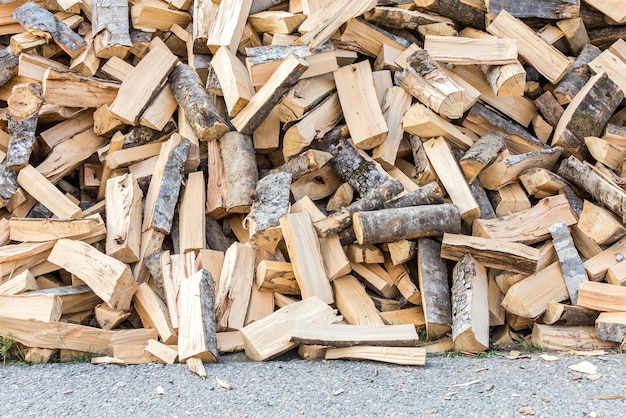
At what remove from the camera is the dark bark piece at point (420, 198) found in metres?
3.72

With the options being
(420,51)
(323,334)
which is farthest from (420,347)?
(420,51)

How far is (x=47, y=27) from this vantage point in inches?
173

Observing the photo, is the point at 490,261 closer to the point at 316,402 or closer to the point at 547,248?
the point at 547,248

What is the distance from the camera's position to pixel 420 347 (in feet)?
11.1

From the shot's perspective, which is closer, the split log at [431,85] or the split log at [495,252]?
the split log at [495,252]

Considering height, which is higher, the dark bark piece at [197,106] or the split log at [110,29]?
the split log at [110,29]

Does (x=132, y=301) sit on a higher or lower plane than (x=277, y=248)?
lower

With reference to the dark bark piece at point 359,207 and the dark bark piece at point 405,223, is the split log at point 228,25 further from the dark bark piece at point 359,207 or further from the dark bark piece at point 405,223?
the dark bark piece at point 405,223

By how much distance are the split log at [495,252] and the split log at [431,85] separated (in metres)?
0.74

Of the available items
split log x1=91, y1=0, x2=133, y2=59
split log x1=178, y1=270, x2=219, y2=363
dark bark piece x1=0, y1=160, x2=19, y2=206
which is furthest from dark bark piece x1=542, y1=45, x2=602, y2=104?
dark bark piece x1=0, y1=160, x2=19, y2=206

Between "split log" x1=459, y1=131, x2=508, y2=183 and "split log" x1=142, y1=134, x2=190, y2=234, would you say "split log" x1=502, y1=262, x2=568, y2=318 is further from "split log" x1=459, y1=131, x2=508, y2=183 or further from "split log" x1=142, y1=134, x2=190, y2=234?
"split log" x1=142, y1=134, x2=190, y2=234

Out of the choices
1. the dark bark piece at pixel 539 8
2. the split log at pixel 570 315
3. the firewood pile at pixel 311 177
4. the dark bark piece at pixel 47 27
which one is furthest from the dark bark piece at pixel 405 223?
the dark bark piece at pixel 47 27

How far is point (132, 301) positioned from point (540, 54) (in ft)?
8.84

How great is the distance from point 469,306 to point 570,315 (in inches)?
19.4
